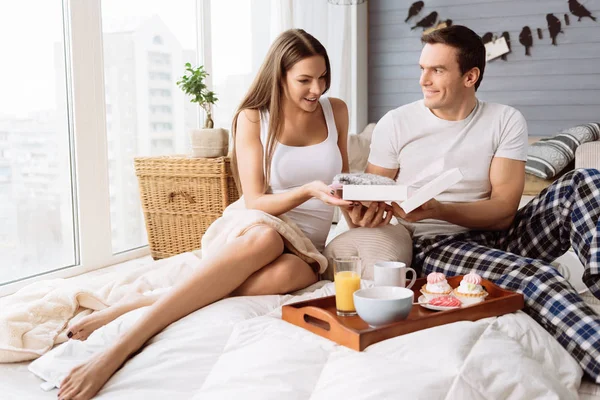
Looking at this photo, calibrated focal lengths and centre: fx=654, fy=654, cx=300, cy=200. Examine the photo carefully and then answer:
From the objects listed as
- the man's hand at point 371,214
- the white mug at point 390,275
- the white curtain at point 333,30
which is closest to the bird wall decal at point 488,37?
the white curtain at point 333,30

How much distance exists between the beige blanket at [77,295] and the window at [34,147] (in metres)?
0.74

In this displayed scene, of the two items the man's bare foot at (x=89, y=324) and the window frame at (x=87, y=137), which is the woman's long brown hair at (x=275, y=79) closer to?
the man's bare foot at (x=89, y=324)

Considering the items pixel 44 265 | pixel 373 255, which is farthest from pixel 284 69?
pixel 44 265

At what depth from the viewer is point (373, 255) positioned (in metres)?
1.91

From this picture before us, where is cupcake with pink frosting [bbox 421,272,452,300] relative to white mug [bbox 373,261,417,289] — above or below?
below

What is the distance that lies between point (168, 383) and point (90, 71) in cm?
205

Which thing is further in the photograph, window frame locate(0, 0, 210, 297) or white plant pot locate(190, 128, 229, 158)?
white plant pot locate(190, 128, 229, 158)

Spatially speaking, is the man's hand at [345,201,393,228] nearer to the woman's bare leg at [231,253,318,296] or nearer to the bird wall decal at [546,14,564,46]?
the woman's bare leg at [231,253,318,296]

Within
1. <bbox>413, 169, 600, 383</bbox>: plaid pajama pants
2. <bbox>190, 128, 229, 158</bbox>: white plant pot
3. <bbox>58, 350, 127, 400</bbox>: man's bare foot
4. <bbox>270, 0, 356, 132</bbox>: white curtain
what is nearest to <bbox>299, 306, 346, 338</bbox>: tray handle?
<bbox>58, 350, 127, 400</bbox>: man's bare foot

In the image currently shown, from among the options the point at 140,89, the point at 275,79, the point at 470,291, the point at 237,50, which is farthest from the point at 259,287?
the point at 237,50

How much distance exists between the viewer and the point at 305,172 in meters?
Answer: 2.12

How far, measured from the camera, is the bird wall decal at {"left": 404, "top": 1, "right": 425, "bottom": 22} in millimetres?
4859

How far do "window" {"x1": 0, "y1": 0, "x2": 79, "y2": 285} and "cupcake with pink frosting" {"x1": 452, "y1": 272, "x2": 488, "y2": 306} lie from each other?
6.41 ft

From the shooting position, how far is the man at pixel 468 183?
1870 millimetres
